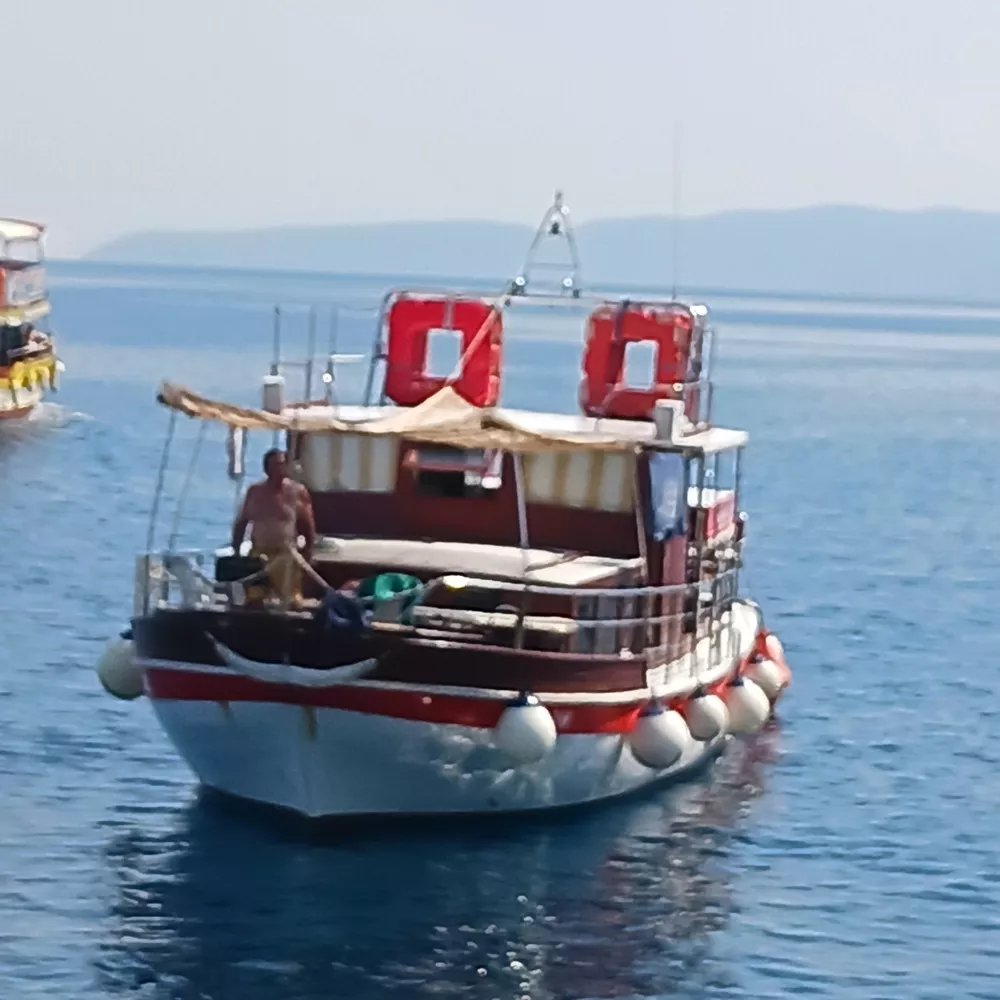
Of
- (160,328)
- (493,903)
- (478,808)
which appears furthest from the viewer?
(160,328)

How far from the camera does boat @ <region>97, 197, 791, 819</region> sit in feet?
73.2

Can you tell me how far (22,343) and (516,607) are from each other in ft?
170

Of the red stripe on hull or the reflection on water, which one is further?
the red stripe on hull

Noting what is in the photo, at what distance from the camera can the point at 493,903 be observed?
21.7m

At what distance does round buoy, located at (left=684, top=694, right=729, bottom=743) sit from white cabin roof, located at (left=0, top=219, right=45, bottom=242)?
57.3 metres

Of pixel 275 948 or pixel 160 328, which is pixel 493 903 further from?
pixel 160 328

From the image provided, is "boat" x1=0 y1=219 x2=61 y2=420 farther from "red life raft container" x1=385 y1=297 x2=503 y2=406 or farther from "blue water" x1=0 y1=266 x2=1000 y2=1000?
"red life raft container" x1=385 y1=297 x2=503 y2=406

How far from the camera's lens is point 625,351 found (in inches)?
1150

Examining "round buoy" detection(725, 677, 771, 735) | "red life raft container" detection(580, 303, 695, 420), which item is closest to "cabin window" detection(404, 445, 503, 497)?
"red life raft container" detection(580, 303, 695, 420)

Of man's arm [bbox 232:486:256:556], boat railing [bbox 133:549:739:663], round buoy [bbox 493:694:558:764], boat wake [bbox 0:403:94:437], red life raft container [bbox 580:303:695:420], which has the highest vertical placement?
red life raft container [bbox 580:303:695:420]

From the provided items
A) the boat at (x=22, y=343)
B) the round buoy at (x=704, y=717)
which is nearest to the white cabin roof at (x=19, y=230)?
the boat at (x=22, y=343)

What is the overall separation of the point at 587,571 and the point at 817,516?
1370 inches

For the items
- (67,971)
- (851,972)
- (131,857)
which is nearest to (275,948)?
(67,971)

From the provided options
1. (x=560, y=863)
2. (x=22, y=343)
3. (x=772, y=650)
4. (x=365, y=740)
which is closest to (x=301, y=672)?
(x=365, y=740)
